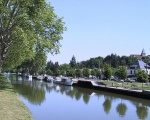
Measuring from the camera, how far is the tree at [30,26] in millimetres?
31359

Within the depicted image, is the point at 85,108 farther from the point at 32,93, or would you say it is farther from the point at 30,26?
the point at 32,93

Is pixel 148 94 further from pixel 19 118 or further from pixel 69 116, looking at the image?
pixel 19 118

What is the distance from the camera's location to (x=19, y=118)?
1669cm

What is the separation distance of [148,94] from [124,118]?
19038mm

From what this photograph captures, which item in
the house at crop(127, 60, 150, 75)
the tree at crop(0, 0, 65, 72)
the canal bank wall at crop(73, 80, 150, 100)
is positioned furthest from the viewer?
the house at crop(127, 60, 150, 75)

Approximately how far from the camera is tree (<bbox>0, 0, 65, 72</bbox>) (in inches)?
1235

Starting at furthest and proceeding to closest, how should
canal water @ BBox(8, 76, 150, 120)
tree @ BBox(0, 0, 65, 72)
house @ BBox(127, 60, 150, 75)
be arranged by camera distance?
house @ BBox(127, 60, 150, 75) < tree @ BBox(0, 0, 65, 72) < canal water @ BBox(8, 76, 150, 120)

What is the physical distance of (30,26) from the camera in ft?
112

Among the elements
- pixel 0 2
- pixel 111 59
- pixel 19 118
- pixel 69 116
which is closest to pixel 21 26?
pixel 0 2

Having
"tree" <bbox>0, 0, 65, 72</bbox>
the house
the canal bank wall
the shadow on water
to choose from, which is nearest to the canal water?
the shadow on water

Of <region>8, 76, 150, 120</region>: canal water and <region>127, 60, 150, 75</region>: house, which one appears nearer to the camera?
<region>8, 76, 150, 120</region>: canal water

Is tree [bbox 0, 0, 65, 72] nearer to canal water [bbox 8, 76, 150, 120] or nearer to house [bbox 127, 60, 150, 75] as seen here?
canal water [bbox 8, 76, 150, 120]

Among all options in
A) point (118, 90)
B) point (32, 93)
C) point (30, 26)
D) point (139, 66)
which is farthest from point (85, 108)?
point (139, 66)

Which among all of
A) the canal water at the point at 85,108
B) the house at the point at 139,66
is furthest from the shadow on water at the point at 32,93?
the house at the point at 139,66
